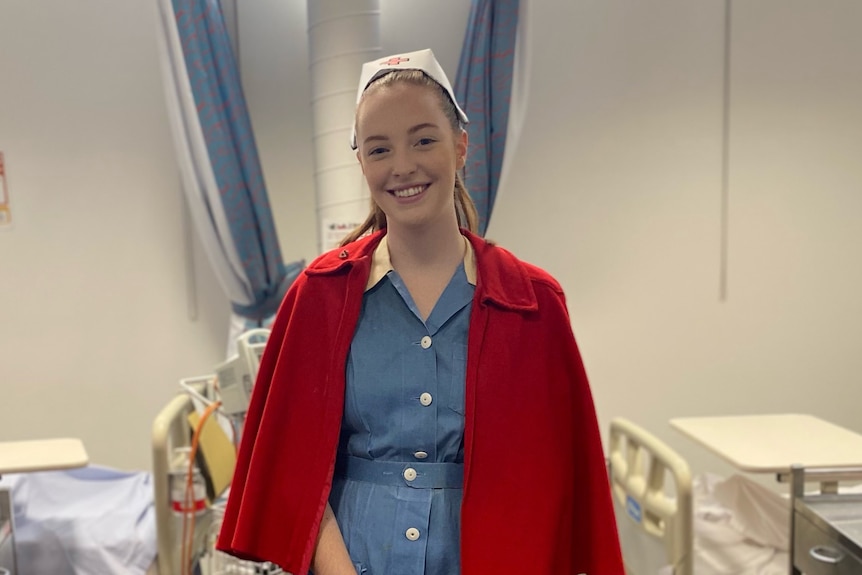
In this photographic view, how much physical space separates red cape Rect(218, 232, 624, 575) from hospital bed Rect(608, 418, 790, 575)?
80 centimetres

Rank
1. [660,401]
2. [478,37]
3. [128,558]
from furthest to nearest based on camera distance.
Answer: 1. [660,401]
2. [478,37]
3. [128,558]

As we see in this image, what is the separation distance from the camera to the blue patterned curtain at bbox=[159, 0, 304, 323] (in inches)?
87.3

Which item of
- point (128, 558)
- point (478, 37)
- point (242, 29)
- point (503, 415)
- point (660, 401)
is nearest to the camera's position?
point (503, 415)

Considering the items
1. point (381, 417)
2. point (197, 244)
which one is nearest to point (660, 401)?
point (197, 244)

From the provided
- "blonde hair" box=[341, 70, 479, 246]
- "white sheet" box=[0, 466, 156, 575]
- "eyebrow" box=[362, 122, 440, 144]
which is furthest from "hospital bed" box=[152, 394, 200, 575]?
"eyebrow" box=[362, 122, 440, 144]

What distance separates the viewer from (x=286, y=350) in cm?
101

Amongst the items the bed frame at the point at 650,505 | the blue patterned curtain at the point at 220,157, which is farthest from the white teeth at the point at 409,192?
the blue patterned curtain at the point at 220,157

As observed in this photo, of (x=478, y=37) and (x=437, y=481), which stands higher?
(x=478, y=37)

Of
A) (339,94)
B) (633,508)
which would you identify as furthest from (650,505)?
(339,94)

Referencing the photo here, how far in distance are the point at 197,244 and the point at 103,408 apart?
2.33ft

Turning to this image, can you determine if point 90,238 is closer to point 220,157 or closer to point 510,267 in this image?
point 220,157

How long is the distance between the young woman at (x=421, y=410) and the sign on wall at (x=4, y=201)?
200cm

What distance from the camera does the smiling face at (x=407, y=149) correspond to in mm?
960

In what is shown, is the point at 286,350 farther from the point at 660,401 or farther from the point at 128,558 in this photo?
the point at 660,401
